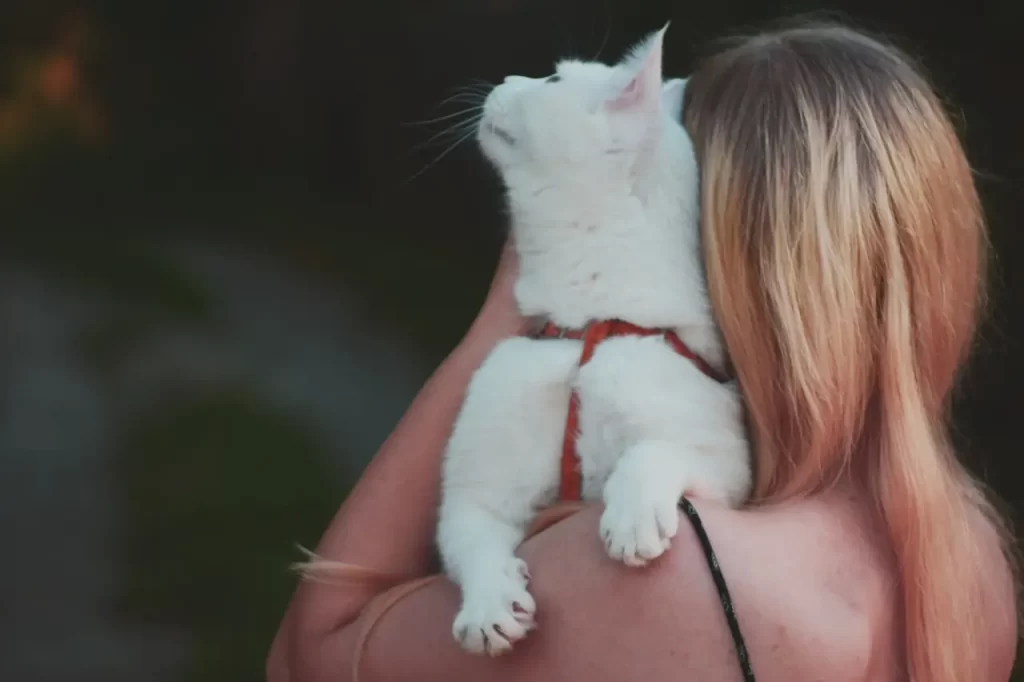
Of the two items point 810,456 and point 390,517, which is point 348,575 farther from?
point 810,456

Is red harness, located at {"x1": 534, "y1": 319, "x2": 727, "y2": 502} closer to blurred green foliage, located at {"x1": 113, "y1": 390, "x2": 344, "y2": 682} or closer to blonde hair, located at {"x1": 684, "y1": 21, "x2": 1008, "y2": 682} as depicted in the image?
blonde hair, located at {"x1": 684, "y1": 21, "x2": 1008, "y2": 682}

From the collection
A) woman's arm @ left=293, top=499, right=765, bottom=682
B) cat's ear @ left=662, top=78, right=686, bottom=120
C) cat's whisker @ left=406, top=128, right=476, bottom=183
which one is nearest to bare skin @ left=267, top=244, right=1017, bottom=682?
woman's arm @ left=293, top=499, right=765, bottom=682

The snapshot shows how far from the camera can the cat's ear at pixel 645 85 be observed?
2.37 feet

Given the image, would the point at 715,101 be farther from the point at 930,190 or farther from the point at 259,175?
the point at 259,175

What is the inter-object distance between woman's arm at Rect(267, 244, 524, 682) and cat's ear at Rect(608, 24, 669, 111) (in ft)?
0.68

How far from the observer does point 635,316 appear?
757mm

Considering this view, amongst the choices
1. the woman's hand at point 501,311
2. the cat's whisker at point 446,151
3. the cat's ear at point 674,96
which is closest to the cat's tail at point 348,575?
the woman's hand at point 501,311

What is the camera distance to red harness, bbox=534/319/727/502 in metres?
0.75

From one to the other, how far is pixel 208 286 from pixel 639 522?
0.45 meters

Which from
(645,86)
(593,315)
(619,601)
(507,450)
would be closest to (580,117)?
Answer: (645,86)

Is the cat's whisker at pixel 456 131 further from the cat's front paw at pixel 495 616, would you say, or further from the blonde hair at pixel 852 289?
the cat's front paw at pixel 495 616

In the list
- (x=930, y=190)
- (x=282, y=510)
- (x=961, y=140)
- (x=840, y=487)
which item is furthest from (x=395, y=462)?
(x=961, y=140)

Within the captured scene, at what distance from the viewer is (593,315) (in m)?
0.77

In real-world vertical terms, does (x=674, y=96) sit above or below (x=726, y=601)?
above
